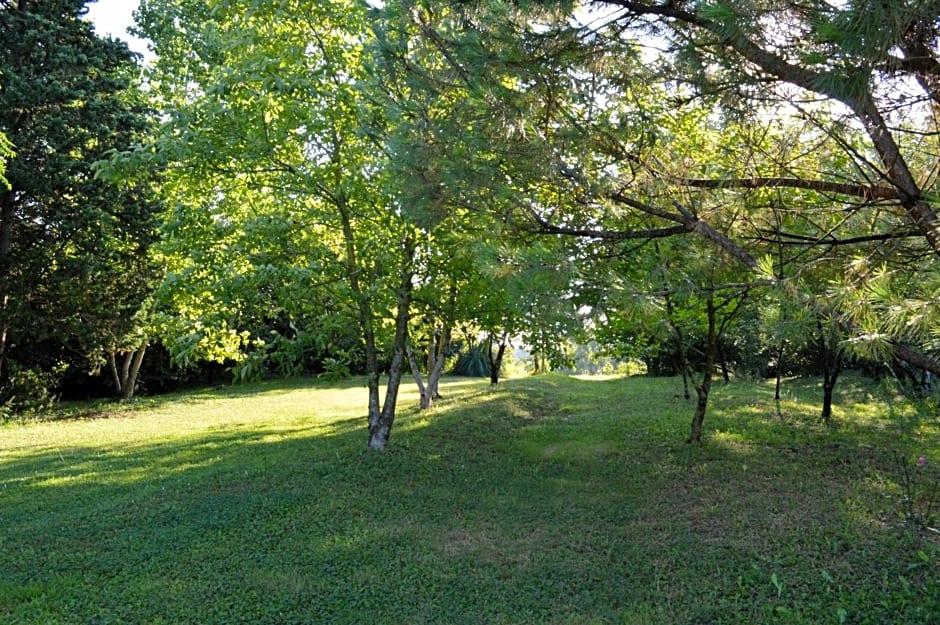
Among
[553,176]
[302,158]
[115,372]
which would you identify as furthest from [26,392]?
[553,176]

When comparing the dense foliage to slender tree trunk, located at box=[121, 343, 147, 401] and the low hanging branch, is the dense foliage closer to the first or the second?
the low hanging branch

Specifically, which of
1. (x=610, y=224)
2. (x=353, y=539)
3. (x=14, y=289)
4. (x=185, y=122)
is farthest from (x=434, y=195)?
(x=14, y=289)

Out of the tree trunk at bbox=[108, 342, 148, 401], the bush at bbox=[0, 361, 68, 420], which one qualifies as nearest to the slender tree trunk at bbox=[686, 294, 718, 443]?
the bush at bbox=[0, 361, 68, 420]

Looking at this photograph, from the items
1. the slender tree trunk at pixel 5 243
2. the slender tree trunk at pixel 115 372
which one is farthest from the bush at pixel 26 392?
the slender tree trunk at pixel 5 243

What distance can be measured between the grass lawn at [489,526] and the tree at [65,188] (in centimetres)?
492

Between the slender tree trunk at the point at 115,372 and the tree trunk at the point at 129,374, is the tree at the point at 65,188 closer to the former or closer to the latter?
the slender tree trunk at the point at 115,372

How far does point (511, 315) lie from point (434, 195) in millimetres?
2944

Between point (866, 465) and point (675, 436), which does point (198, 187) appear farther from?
point (866, 465)

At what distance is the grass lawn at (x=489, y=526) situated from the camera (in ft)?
11.6

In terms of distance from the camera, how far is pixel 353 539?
465 cm

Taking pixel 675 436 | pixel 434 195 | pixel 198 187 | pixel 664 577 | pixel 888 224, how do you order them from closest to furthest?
pixel 888 224, pixel 664 577, pixel 434 195, pixel 198 187, pixel 675 436

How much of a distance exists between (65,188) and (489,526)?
38.2ft

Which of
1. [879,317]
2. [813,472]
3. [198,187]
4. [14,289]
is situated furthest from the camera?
[14,289]

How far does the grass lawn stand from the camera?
11.6 feet
